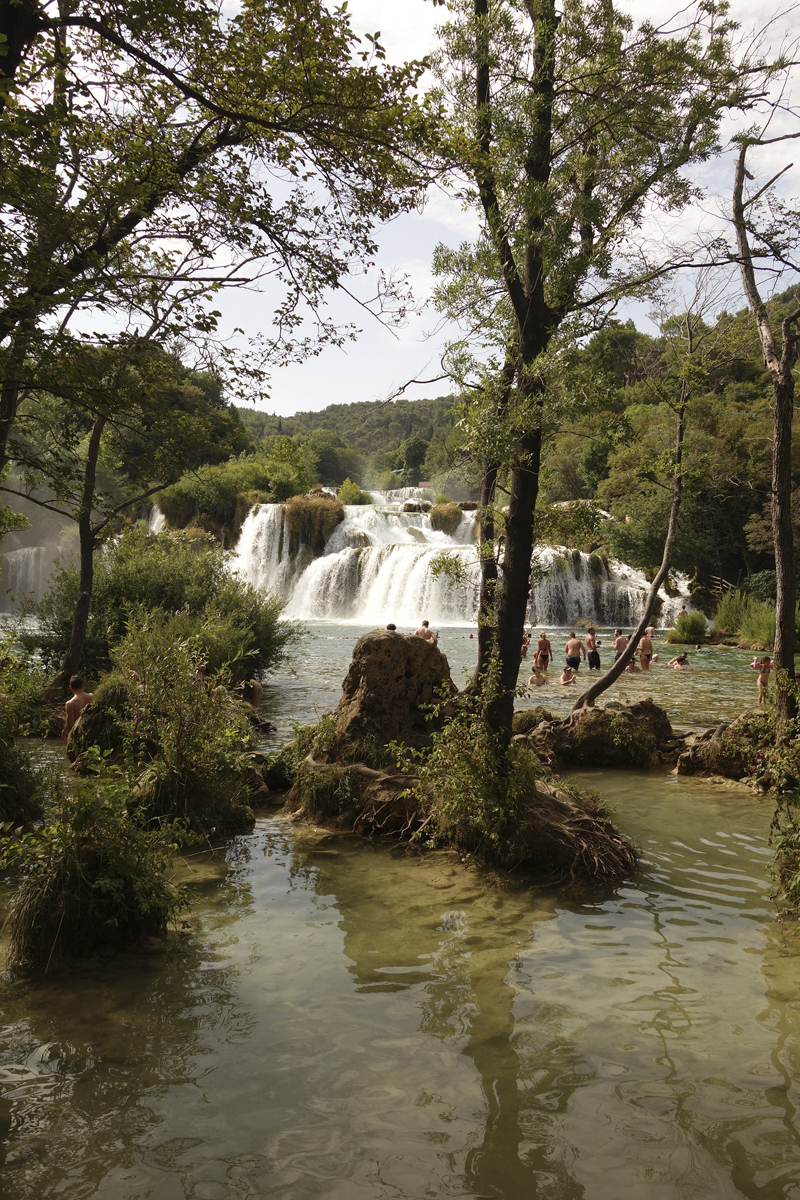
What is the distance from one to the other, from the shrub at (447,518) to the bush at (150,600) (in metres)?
23.1

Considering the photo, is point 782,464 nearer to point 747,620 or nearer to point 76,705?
point 76,705

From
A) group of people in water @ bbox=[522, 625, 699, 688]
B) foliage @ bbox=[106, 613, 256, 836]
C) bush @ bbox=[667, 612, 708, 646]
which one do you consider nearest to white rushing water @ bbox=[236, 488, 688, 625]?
bush @ bbox=[667, 612, 708, 646]

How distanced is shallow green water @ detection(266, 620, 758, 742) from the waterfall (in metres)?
22.0

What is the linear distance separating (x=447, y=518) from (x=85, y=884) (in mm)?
35413

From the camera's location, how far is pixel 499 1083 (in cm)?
346

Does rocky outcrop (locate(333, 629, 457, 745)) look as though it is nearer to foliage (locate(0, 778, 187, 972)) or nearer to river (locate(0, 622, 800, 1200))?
river (locate(0, 622, 800, 1200))

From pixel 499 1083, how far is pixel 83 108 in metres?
7.32

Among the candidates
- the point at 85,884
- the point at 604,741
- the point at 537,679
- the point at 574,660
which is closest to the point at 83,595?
the point at 604,741

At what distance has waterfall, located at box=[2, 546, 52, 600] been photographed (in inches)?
1563

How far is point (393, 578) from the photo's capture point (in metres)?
32.5

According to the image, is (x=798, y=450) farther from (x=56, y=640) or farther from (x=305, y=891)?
(x=305, y=891)

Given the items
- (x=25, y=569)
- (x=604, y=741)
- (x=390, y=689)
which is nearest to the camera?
(x=390, y=689)

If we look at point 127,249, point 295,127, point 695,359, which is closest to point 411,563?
point 695,359

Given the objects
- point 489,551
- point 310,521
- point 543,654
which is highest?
point 310,521
